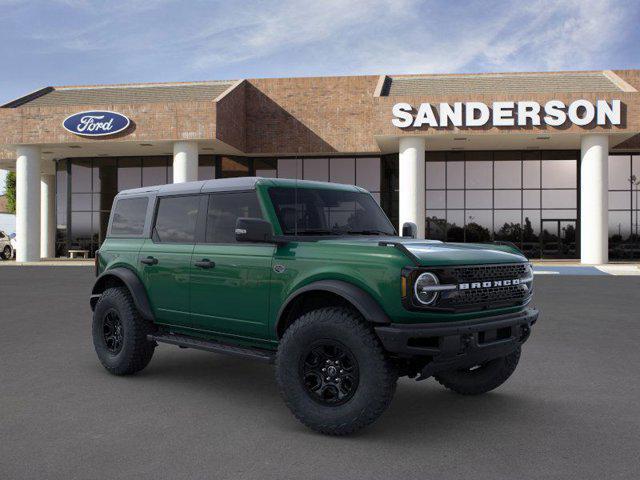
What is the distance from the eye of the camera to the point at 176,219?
6734 mm

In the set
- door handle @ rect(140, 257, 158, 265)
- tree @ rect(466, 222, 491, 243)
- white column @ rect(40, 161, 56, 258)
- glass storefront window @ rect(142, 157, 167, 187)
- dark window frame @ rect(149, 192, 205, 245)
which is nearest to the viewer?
dark window frame @ rect(149, 192, 205, 245)

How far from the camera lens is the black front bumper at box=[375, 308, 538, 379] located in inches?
182

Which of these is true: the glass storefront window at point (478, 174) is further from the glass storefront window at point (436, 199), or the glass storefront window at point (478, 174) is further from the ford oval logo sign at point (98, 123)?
the ford oval logo sign at point (98, 123)

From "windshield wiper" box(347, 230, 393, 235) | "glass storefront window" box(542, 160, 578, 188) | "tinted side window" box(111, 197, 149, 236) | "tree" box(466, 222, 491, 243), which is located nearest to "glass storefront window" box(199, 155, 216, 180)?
"tree" box(466, 222, 491, 243)

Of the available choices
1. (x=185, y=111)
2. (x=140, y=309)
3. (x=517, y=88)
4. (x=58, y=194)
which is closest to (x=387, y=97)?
(x=517, y=88)

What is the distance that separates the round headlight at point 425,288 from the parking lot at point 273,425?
3.45ft

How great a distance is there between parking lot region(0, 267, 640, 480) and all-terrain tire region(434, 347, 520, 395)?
0.13 metres

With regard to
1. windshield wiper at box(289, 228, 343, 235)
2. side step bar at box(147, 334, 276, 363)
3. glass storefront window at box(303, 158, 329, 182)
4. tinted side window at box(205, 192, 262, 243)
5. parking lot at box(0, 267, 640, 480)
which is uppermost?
glass storefront window at box(303, 158, 329, 182)

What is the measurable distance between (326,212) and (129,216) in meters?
2.49

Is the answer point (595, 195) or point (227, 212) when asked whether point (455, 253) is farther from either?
point (595, 195)

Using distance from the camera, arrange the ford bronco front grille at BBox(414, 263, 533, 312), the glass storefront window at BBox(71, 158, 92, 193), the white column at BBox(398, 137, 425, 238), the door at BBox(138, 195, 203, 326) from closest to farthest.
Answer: the ford bronco front grille at BBox(414, 263, 533, 312), the door at BBox(138, 195, 203, 326), the white column at BBox(398, 137, 425, 238), the glass storefront window at BBox(71, 158, 92, 193)

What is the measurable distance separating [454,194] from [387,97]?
29.3ft

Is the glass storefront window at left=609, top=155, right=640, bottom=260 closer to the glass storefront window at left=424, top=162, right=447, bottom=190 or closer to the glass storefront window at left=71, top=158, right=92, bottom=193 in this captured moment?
the glass storefront window at left=424, top=162, right=447, bottom=190

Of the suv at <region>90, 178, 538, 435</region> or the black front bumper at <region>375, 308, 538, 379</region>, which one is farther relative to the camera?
the suv at <region>90, 178, 538, 435</region>
